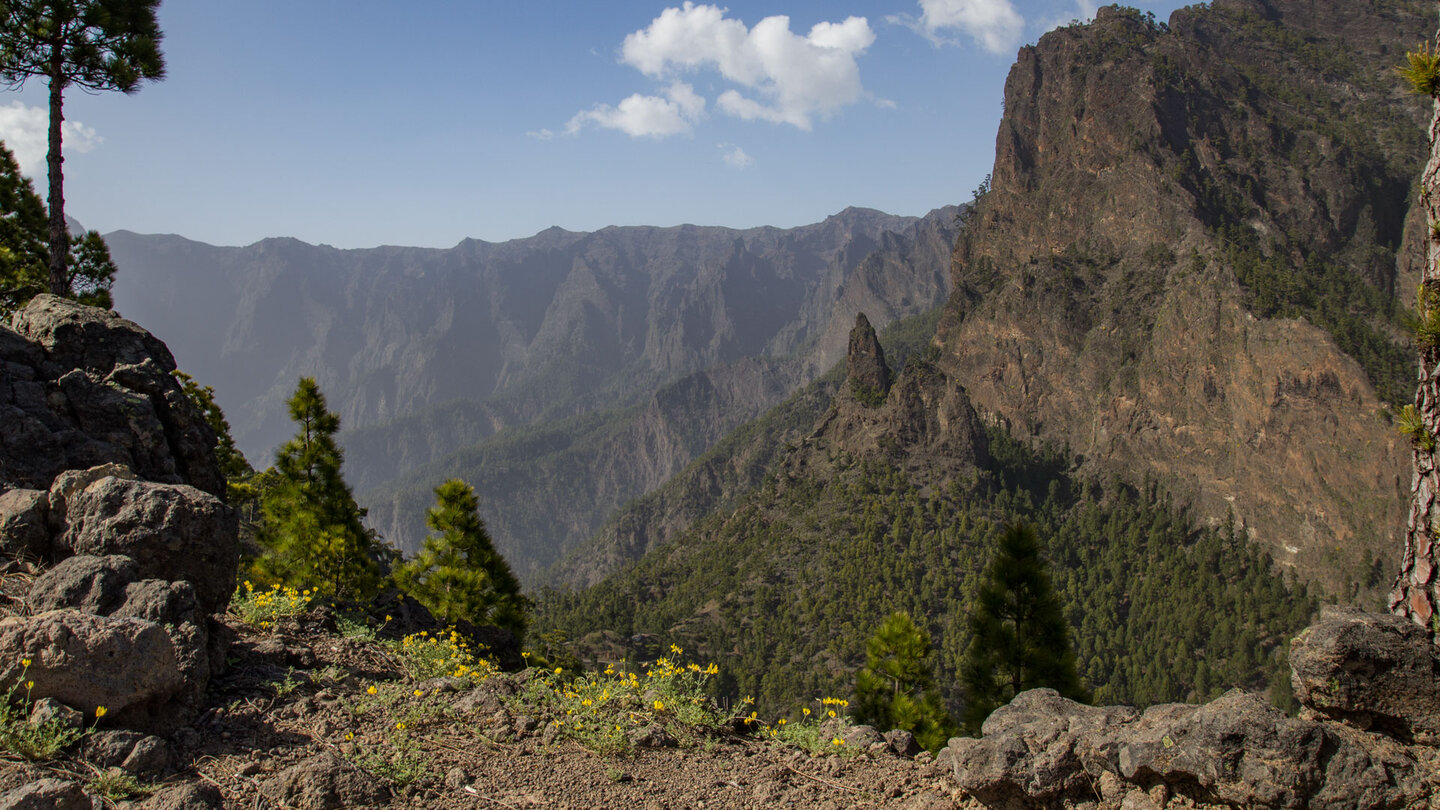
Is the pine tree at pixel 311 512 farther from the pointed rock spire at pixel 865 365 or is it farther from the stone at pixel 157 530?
the pointed rock spire at pixel 865 365

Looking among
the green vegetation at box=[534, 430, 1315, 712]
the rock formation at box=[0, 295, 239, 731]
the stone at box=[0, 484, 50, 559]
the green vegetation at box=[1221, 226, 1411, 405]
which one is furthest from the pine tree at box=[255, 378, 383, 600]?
the green vegetation at box=[1221, 226, 1411, 405]

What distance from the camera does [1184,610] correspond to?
105000 millimetres

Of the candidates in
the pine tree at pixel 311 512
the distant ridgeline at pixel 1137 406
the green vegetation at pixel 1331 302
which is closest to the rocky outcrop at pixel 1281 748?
the pine tree at pixel 311 512

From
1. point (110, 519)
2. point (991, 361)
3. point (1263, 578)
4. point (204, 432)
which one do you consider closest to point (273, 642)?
point (110, 519)

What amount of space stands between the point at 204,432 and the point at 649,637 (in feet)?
324

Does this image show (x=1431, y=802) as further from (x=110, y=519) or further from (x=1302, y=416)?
(x=1302, y=416)

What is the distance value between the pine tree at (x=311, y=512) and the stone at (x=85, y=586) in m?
11.5

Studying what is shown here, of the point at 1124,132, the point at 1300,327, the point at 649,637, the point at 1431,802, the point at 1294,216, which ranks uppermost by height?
the point at 1124,132

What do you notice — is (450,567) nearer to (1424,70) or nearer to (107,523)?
Result: (107,523)

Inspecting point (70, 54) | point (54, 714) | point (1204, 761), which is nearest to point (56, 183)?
point (70, 54)

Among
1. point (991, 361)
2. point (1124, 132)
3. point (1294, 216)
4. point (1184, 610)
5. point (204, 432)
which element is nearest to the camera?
point (204, 432)

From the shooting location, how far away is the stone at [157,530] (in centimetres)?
974

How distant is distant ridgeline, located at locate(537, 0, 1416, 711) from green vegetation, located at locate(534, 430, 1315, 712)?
0.49 meters

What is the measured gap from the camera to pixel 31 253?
2302 cm
